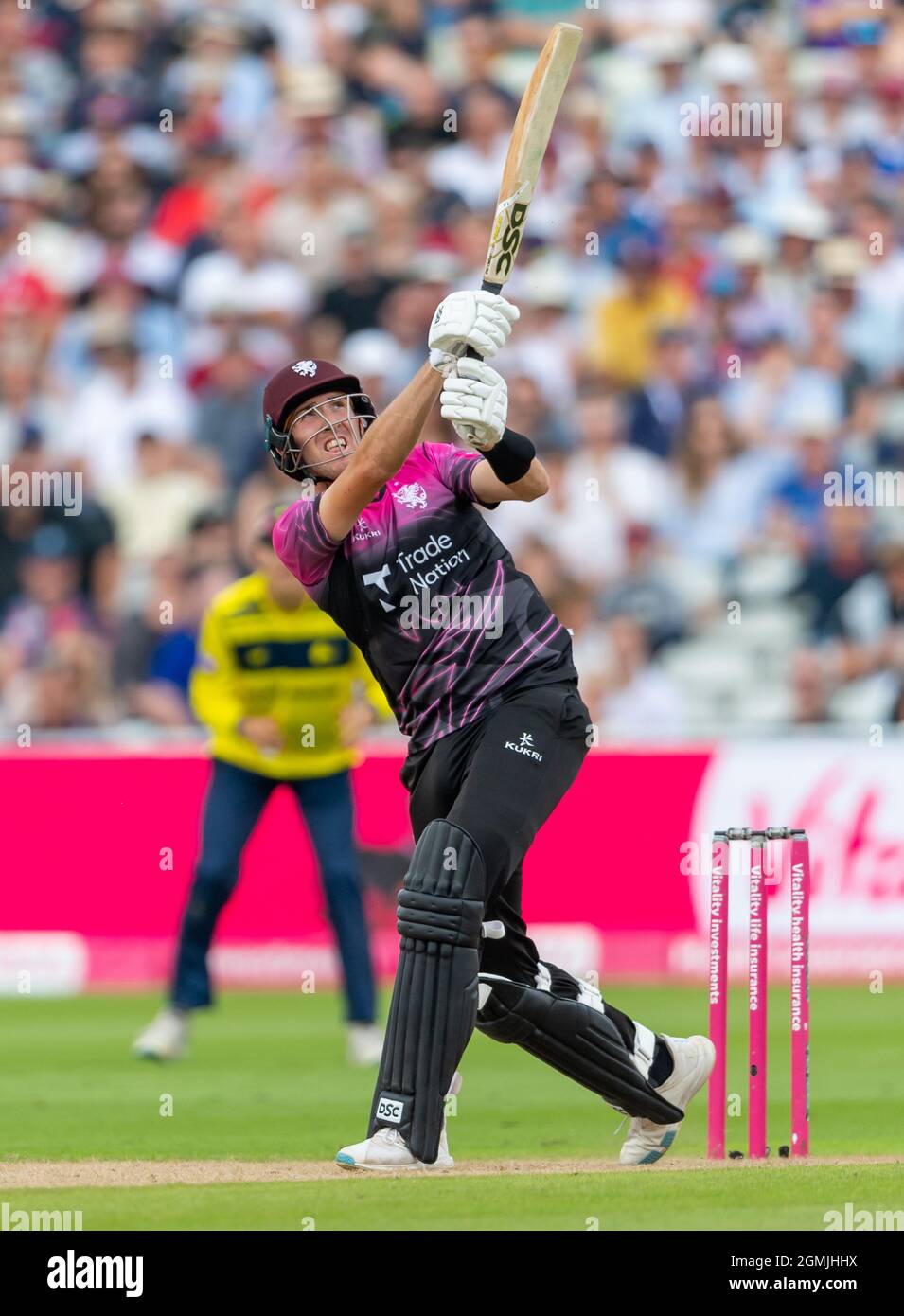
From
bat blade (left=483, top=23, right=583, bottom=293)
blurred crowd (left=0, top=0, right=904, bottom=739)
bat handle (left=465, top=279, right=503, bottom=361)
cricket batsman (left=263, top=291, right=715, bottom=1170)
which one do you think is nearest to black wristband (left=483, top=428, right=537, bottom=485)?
cricket batsman (left=263, top=291, right=715, bottom=1170)

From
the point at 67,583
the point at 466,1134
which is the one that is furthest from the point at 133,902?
the point at 466,1134

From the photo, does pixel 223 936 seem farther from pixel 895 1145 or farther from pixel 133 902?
pixel 895 1145

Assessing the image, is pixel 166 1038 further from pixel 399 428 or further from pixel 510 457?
pixel 399 428

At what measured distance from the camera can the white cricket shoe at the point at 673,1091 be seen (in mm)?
6418

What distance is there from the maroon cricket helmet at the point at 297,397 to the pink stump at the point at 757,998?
168 cm

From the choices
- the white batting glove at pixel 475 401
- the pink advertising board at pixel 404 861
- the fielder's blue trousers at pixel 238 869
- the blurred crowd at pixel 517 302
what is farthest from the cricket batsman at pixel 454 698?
the blurred crowd at pixel 517 302

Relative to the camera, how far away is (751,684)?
41.5ft

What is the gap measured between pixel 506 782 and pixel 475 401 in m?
1.00

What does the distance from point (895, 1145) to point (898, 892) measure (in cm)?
457

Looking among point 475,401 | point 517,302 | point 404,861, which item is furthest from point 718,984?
point 517,302

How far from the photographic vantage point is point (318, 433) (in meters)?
6.25

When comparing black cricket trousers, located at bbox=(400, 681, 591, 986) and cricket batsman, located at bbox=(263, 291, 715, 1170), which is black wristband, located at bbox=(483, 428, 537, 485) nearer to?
cricket batsman, located at bbox=(263, 291, 715, 1170)

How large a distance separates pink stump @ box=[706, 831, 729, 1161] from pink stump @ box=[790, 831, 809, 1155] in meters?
0.19

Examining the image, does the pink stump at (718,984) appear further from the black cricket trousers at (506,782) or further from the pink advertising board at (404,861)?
the pink advertising board at (404,861)
